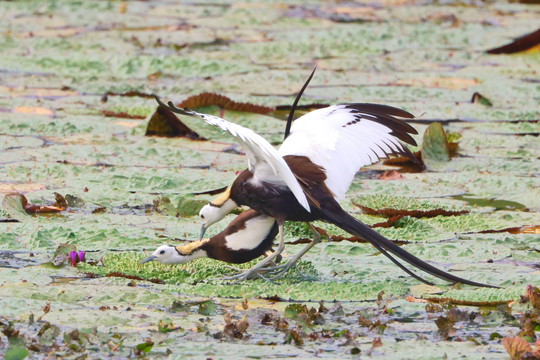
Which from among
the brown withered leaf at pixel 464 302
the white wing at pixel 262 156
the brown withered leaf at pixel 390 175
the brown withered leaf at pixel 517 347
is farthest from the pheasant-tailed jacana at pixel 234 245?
the brown withered leaf at pixel 390 175

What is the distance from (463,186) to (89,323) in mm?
2159

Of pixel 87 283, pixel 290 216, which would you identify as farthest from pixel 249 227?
pixel 87 283

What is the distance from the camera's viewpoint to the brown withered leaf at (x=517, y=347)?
2484 millimetres

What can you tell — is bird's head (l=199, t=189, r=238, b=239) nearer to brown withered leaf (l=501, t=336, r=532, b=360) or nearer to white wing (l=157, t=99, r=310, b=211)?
white wing (l=157, t=99, r=310, b=211)

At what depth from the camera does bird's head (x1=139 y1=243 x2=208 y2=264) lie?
3256mm

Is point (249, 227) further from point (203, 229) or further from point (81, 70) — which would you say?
point (81, 70)

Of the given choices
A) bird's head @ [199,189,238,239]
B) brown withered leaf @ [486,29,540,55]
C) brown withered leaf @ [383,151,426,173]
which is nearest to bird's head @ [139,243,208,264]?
bird's head @ [199,189,238,239]

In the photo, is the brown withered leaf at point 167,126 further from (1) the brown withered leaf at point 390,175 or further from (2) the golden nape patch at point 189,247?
(2) the golden nape patch at point 189,247

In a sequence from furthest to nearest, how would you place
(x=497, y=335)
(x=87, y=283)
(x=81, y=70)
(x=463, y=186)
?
(x=81, y=70) < (x=463, y=186) < (x=87, y=283) < (x=497, y=335)

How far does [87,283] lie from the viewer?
313 centimetres

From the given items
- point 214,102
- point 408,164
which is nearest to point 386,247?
point 408,164

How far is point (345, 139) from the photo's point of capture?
12.2 feet

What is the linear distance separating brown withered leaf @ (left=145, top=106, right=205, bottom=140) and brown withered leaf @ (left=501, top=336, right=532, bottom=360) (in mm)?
2835

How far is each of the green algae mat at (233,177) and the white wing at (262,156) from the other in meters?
0.31
